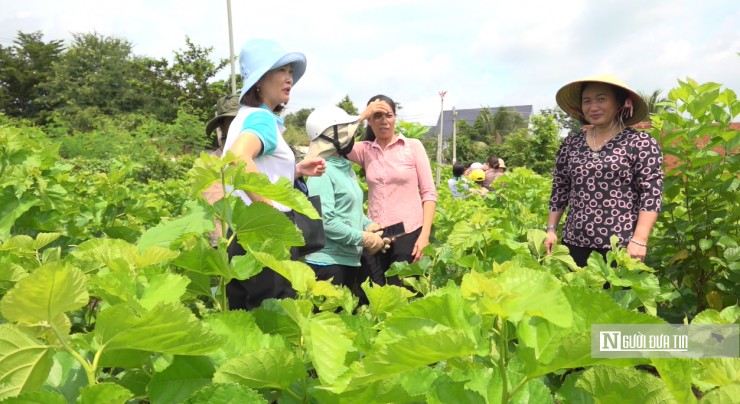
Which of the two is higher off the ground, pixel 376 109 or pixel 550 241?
pixel 376 109

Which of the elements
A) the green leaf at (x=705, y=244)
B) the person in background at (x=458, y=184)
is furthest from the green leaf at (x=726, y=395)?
the person in background at (x=458, y=184)

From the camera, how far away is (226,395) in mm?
562

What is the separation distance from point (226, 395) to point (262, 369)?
85 millimetres

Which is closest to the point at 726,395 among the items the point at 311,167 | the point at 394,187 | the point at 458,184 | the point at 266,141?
the point at 266,141

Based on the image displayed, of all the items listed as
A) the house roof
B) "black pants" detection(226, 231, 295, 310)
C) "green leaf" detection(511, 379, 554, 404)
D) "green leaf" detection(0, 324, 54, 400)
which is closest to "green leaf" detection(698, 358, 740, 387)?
"green leaf" detection(511, 379, 554, 404)

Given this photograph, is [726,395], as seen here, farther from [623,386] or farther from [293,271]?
[293,271]

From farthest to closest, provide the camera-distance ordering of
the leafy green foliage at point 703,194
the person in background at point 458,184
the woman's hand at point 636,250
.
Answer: the person in background at point 458,184
the leafy green foliage at point 703,194
the woman's hand at point 636,250

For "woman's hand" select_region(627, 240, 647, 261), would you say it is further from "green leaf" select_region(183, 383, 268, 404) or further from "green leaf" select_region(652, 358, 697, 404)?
"green leaf" select_region(183, 383, 268, 404)

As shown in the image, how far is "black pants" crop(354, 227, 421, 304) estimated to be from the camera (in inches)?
129

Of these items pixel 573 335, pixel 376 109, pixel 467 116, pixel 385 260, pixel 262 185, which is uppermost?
pixel 467 116

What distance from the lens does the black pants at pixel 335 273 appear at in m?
2.95

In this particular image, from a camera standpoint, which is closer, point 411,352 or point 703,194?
point 411,352

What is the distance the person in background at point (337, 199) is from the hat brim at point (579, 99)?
3.87ft

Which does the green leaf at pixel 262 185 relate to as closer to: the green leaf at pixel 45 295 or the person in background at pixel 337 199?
the green leaf at pixel 45 295
